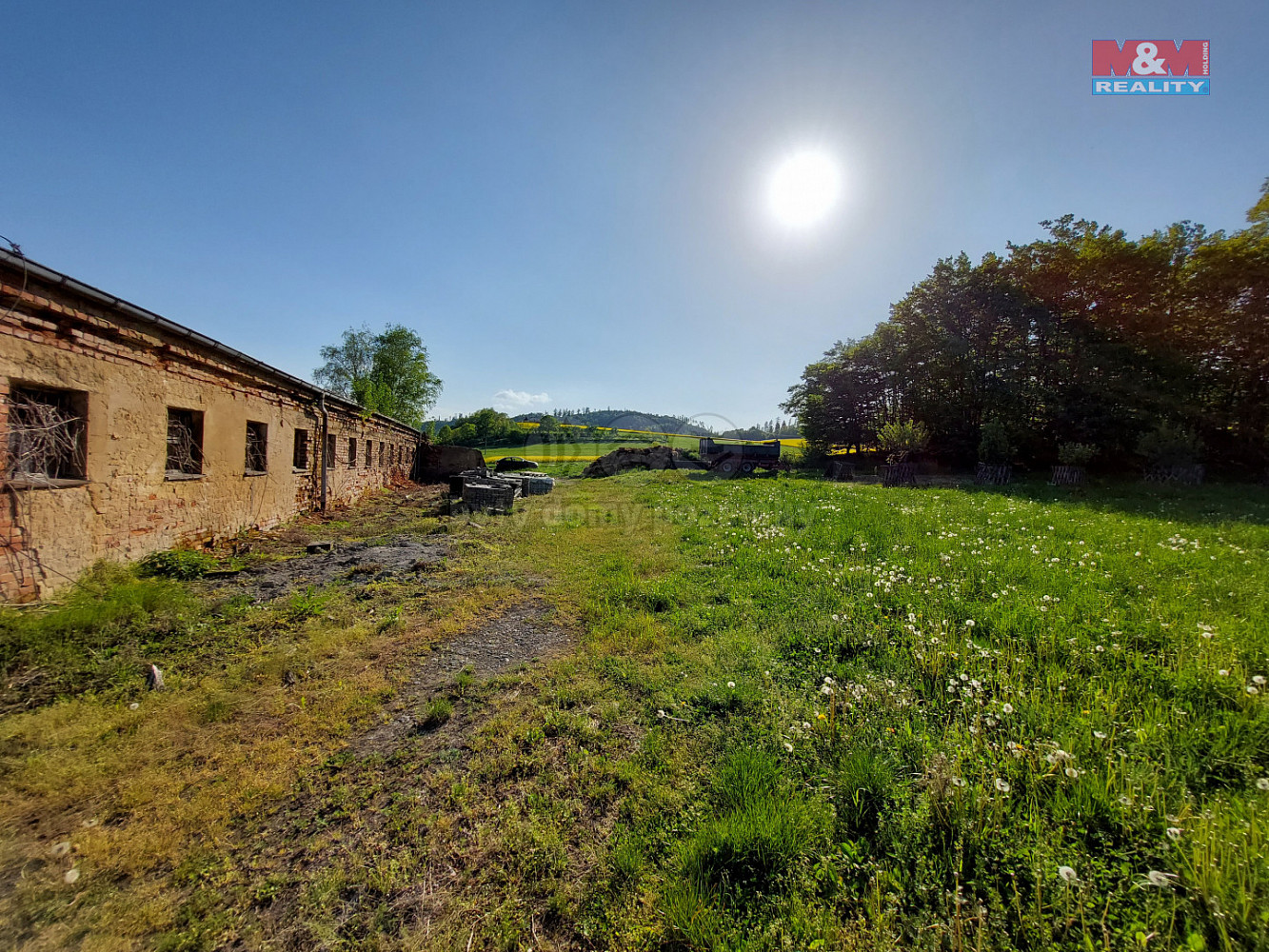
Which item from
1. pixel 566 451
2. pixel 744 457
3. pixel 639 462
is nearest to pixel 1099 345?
pixel 744 457

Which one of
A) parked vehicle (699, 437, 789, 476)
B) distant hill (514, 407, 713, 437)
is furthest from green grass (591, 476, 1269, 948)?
distant hill (514, 407, 713, 437)

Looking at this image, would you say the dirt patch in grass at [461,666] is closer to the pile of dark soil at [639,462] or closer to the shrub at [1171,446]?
the pile of dark soil at [639,462]

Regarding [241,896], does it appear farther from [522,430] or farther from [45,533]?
[522,430]

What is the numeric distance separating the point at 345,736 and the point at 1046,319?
33.0 m

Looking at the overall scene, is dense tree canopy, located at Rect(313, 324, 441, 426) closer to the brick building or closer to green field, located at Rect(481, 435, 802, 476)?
green field, located at Rect(481, 435, 802, 476)

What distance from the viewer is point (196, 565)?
6.80 meters

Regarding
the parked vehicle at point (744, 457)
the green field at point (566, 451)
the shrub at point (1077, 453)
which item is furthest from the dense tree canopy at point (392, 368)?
the shrub at point (1077, 453)

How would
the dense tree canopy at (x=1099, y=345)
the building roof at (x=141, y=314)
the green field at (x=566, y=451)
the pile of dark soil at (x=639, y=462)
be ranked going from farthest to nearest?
the green field at (x=566, y=451)
the pile of dark soil at (x=639, y=462)
the dense tree canopy at (x=1099, y=345)
the building roof at (x=141, y=314)

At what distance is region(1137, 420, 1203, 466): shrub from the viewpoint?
1653 cm

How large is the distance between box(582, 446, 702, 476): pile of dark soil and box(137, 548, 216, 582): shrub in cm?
2361

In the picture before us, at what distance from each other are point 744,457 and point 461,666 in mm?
25594

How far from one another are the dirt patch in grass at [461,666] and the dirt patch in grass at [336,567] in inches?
118

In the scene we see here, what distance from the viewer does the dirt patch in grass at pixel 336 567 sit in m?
6.39

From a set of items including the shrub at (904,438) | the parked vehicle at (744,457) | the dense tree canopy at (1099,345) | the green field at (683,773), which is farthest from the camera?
the parked vehicle at (744,457)
